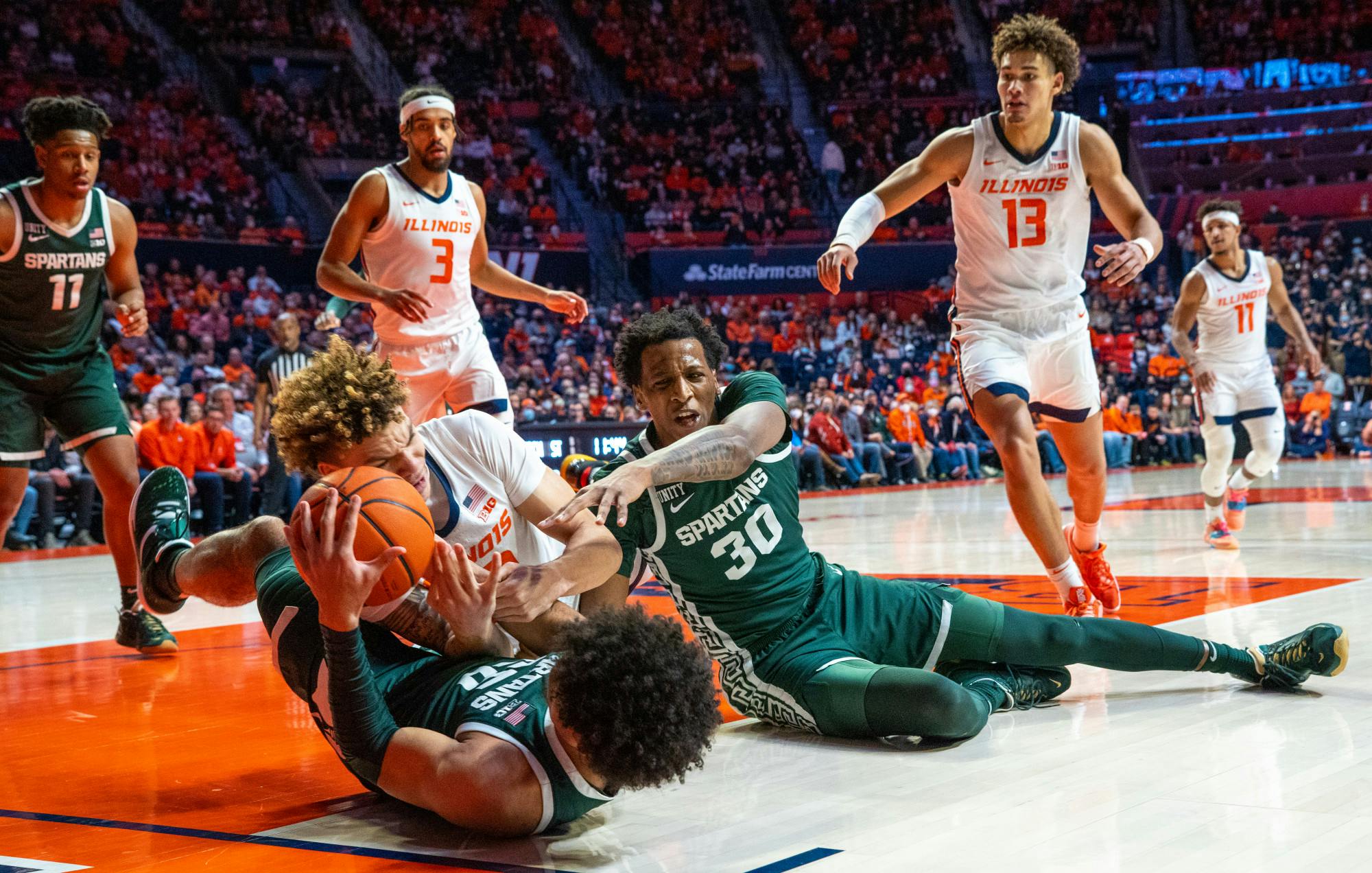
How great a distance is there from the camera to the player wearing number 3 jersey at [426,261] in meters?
5.83

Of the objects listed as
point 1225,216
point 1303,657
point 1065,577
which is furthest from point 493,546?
point 1225,216

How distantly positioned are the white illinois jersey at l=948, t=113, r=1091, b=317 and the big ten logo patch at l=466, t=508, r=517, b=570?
2.76m

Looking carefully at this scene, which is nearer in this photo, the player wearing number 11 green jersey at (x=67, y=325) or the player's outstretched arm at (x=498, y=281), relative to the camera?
the player wearing number 11 green jersey at (x=67, y=325)

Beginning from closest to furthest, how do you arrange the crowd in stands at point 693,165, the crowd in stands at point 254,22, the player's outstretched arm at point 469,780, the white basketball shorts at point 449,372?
the player's outstretched arm at point 469,780 < the white basketball shorts at point 449,372 < the crowd in stands at point 254,22 < the crowd in stands at point 693,165

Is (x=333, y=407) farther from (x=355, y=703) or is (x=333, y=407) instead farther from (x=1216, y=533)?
(x=1216, y=533)

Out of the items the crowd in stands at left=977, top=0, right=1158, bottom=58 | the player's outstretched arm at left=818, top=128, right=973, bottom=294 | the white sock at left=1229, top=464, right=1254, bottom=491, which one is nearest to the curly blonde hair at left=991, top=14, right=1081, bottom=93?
the player's outstretched arm at left=818, top=128, right=973, bottom=294

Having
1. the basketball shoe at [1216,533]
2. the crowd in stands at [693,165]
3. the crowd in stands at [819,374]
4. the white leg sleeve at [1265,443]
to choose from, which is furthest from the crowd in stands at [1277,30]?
the basketball shoe at [1216,533]

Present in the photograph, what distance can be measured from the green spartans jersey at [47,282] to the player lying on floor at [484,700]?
3.06 m

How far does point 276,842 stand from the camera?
273cm

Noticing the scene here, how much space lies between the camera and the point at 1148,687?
4.03 metres

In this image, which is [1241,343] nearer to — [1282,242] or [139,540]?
[139,540]

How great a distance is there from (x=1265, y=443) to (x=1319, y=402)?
14181 millimetres

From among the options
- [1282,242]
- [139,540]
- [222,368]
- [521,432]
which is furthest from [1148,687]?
[1282,242]

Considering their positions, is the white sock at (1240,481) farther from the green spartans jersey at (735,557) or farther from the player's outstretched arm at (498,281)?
the green spartans jersey at (735,557)
